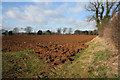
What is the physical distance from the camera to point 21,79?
471 centimetres

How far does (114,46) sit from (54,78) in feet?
15.4

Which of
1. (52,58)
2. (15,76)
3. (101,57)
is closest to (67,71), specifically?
(52,58)

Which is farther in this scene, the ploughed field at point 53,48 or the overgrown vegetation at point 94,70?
the ploughed field at point 53,48

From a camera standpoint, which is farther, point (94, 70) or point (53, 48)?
point (53, 48)

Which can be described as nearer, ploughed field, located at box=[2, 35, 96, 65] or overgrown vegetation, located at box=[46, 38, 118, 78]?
overgrown vegetation, located at box=[46, 38, 118, 78]

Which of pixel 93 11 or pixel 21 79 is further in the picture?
pixel 93 11

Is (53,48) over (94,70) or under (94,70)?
over

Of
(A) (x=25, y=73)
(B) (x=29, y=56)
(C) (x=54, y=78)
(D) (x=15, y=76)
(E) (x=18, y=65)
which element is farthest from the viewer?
(B) (x=29, y=56)

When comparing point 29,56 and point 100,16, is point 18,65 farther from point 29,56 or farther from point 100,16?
point 100,16

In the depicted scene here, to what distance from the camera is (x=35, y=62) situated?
6.54m

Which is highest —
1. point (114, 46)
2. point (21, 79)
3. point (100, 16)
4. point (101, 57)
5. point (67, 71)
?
point (100, 16)

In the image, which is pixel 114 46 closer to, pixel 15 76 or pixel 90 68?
pixel 90 68

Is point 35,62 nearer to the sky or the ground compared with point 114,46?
nearer to the ground

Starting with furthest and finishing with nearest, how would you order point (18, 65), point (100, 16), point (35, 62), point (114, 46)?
1. point (100, 16)
2. point (35, 62)
3. point (18, 65)
4. point (114, 46)
